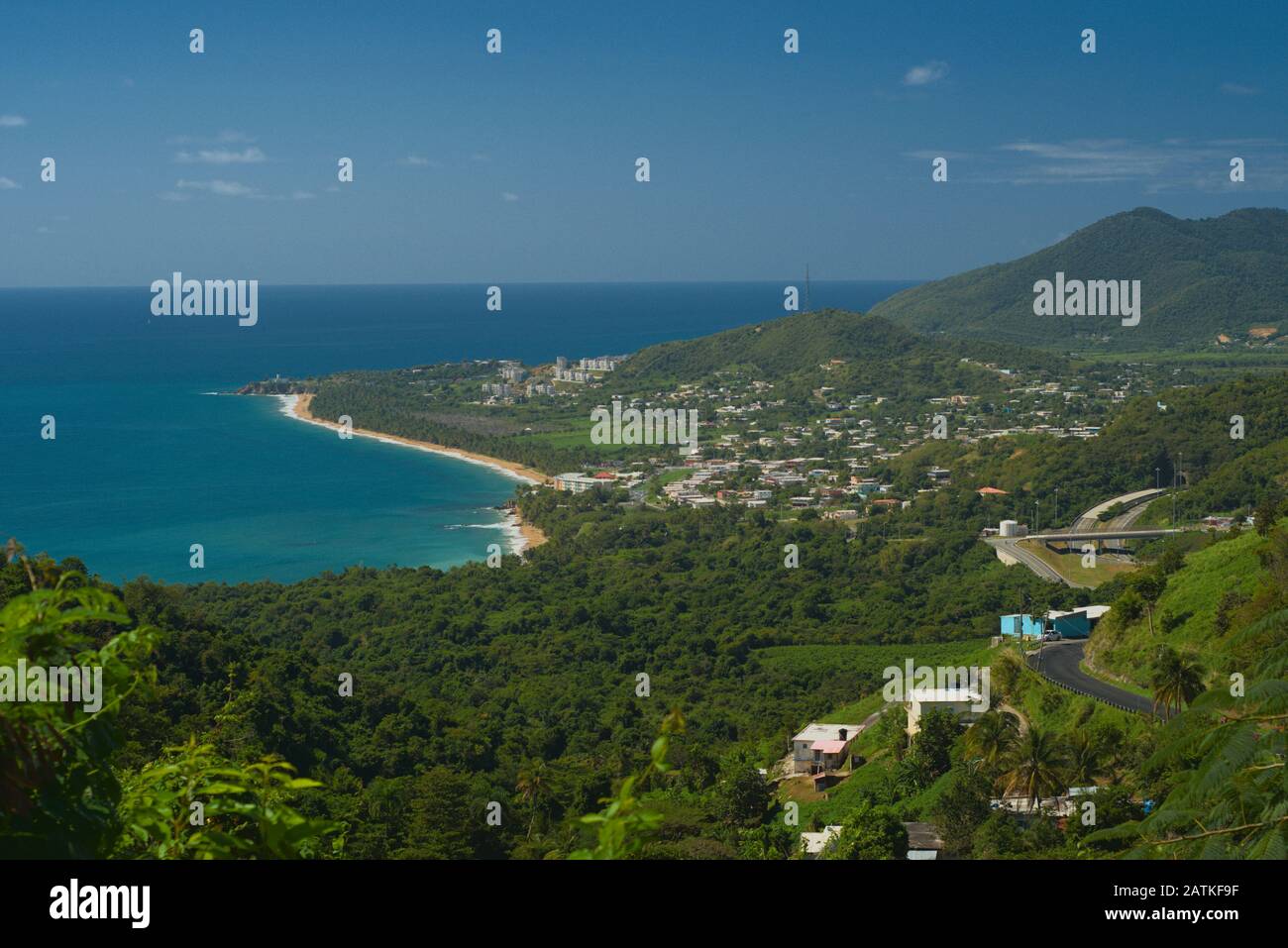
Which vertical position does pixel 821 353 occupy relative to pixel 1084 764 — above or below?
above

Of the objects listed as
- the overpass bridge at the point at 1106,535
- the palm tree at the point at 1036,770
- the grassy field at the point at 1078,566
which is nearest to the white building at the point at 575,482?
the overpass bridge at the point at 1106,535

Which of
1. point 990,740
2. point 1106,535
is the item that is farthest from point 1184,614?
point 1106,535

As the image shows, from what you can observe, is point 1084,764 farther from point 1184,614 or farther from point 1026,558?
point 1026,558

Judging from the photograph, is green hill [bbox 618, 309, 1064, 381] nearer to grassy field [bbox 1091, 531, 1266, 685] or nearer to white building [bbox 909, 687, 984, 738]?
grassy field [bbox 1091, 531, 1266, 685]

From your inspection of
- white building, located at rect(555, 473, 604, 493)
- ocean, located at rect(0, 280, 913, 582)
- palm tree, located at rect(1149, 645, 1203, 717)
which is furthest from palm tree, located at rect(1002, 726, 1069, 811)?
white building, located at rect(555, 473, 604, 493)

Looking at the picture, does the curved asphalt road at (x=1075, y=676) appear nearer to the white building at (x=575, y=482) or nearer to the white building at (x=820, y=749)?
the white building at (x=820, y=749)

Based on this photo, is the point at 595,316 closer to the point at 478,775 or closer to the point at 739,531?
the point at 739,531
